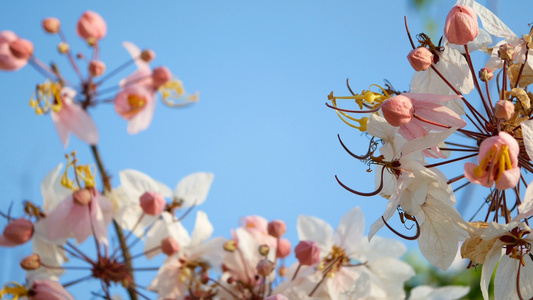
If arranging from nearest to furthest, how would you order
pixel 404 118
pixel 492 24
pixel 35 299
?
pixel 404 118 → pixel 492 24 → pixel 35 299

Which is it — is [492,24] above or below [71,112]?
below

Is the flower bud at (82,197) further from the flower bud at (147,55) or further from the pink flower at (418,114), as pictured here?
the pink flower at (418,114)

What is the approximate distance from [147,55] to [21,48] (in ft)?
0.97

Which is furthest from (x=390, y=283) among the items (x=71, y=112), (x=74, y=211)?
(x=71, y=112)

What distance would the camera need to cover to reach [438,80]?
29.7 inches

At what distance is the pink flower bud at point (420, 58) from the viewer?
2.29ft

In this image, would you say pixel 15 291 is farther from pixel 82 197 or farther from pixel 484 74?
pixel 484 74

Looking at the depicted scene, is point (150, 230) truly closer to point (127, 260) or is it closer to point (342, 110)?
point (127, 260)

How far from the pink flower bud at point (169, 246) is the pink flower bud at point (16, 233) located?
26cm

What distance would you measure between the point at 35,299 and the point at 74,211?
172 mm

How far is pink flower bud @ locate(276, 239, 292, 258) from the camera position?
1.13 metres

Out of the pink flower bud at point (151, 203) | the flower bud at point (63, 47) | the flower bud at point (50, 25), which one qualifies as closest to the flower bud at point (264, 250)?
the pink flower bud at point (151, 203)

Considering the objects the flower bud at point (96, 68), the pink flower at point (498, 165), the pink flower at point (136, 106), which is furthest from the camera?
the pink flower at point (136, 106)

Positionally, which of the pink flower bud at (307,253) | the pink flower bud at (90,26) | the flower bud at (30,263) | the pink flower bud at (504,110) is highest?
the pink flower bud at (90,26)
